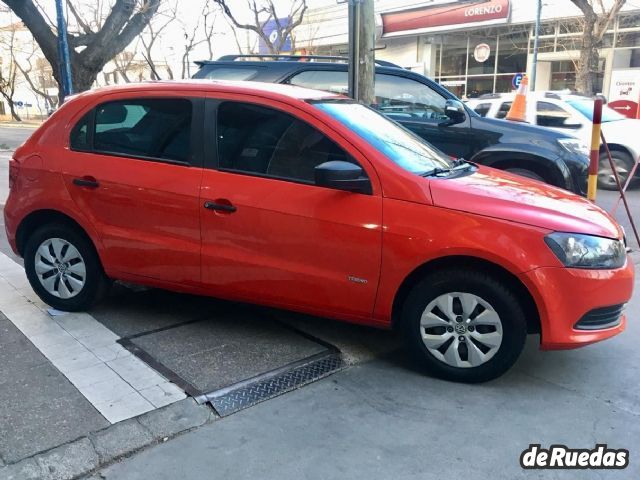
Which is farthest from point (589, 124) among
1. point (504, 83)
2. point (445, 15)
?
point (445, 15)

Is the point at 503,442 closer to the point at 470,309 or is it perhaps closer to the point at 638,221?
the point at 470,309

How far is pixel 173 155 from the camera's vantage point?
13.6 feet

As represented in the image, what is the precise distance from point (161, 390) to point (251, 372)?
550 millimetres

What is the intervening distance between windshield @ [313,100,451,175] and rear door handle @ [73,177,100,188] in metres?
1.68

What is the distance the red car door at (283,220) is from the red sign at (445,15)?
24.2 meters

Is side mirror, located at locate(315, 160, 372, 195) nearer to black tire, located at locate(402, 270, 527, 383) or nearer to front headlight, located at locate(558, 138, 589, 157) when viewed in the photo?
black tire, located at locate(402, 270, 527, 383)


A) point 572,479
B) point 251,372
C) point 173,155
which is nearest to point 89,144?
point 173,155

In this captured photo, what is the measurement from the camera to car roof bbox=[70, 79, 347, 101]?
4.04 metres

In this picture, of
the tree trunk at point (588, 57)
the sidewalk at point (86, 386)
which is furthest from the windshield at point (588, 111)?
the tree trunk at point (588, 57)

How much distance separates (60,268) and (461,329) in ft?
9.86

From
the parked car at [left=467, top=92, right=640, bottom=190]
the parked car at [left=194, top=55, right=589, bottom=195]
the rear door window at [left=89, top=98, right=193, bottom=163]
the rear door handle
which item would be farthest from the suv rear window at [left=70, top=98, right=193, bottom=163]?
the parked car at [left=467, top=92, right=640, bottom=190]

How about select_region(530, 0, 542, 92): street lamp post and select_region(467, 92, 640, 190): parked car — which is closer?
select_region(467, 92, 640, 190): parked car

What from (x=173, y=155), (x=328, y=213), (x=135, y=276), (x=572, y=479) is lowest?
(x=572, y=479)

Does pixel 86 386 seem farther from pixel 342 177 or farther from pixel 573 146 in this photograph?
pixel 573 146
